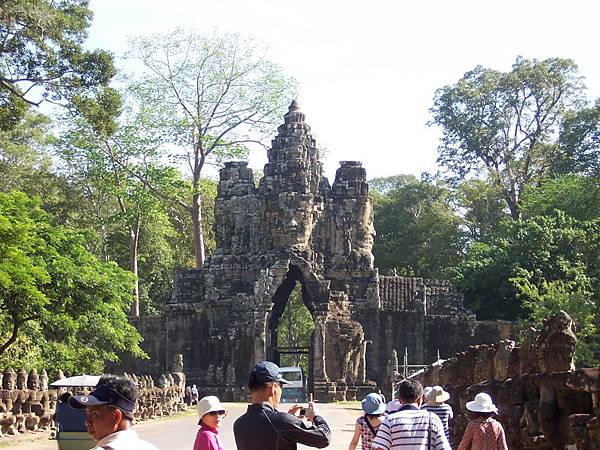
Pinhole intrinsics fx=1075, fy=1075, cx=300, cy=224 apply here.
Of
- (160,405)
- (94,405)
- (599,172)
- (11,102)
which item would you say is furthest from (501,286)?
(94,405)

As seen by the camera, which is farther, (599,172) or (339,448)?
(599,172)

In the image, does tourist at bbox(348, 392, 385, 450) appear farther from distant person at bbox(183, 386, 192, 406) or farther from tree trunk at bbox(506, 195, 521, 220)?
tree trunk at bbox(506, 195, 521, 220)

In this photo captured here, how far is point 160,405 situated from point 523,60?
132ft

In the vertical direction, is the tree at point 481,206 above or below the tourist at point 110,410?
above

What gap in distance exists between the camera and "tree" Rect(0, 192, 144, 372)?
26953 mm

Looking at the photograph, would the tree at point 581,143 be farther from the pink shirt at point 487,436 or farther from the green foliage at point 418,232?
the pink shirt at point 487,436

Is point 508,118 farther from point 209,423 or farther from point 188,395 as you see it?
point 209,423

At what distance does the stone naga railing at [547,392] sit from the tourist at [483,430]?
4.09 feet

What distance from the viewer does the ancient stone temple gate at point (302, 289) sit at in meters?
49.8

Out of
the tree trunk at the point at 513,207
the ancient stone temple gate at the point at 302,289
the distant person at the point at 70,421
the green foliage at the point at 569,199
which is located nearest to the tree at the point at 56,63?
the distant person at the point at 70,421

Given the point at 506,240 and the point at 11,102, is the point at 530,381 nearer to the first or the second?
the point at 11,102

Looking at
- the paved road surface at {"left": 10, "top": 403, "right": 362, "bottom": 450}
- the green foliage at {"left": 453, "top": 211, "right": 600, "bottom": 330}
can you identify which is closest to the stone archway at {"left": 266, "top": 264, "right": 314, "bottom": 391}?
Answer: the green foliage at {"left": 453, "top": 211, "right": 600, "bottom": 330}

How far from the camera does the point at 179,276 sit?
53531 millimetres

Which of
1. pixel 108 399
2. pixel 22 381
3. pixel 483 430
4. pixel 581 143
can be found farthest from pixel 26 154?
pixel 108 399
